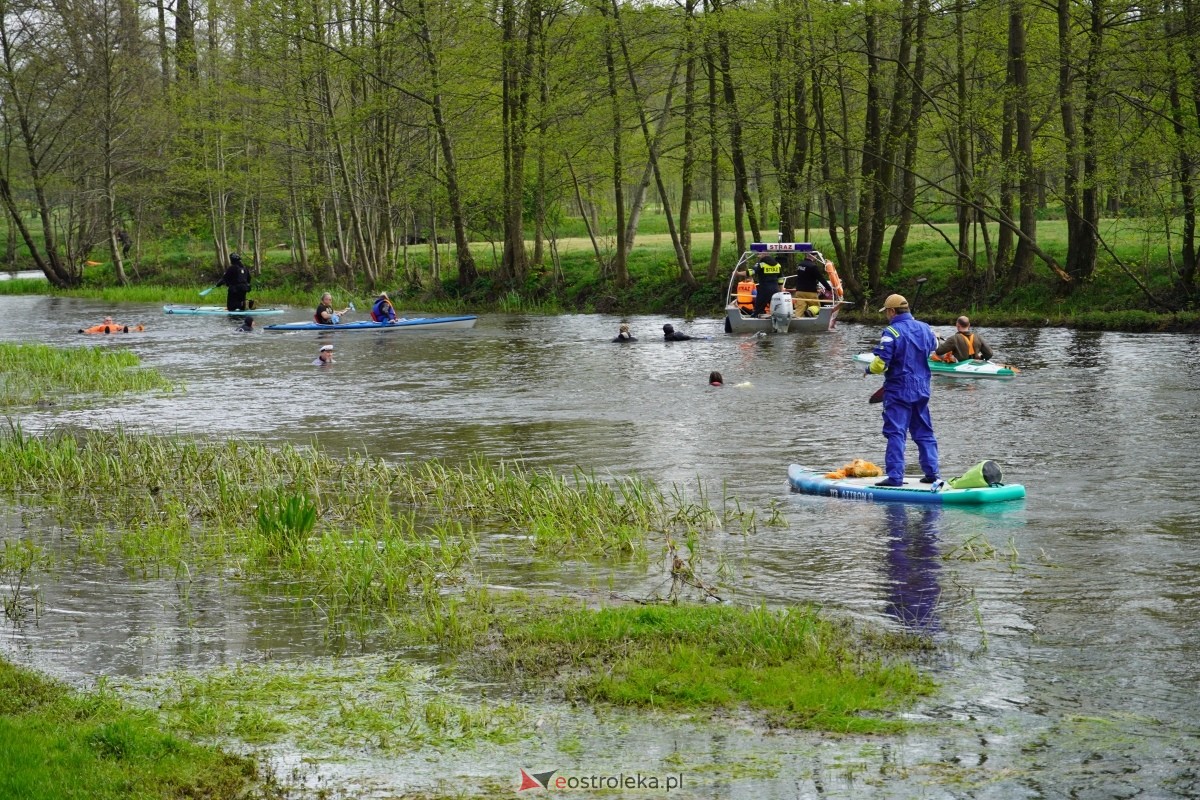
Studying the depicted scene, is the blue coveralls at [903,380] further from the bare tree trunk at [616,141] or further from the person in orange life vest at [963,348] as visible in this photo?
the bare tree trunk at [616,141]

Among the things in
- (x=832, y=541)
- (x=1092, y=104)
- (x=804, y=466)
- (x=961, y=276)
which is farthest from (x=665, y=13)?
(x=832, y=541)

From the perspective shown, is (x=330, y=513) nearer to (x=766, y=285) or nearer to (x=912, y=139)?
(x=766, y=285)

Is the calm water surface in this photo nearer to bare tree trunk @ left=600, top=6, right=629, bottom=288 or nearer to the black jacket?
the black jacket

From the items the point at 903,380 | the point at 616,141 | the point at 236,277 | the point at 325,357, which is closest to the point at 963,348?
the point at 903,380

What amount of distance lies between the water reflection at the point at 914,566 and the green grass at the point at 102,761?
4.73 metres

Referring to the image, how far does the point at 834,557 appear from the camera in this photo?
11.4 metres

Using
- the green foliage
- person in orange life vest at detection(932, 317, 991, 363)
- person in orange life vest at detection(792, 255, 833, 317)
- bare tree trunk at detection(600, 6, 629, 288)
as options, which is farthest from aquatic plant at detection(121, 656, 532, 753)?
bare tree trunk at detection(600, 6, 629, 288)

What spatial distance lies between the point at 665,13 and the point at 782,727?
113 feet

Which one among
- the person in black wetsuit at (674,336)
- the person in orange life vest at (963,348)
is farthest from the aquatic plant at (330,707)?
the person in black wetsuit at (674,336)

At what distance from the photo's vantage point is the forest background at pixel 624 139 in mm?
31047

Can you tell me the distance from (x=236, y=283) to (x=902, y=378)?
3246cm

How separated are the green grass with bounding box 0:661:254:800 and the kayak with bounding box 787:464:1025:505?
8240 millimetres

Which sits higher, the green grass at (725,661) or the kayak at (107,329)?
the kayak at (107,329)

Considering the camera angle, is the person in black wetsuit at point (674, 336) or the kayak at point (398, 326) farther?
the kayak at point (398, 326)
